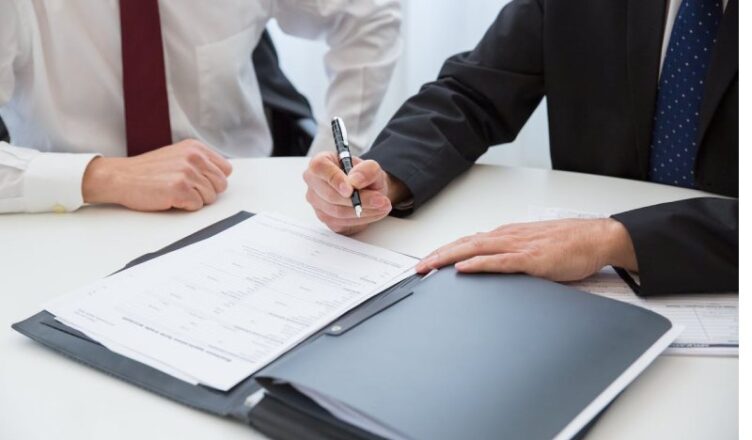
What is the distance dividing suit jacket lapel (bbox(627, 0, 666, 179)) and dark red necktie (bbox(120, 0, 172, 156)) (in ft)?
2.52

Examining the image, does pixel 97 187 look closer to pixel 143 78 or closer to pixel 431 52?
pixel 143 78

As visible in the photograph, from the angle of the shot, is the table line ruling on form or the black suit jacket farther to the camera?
the black suit jacket

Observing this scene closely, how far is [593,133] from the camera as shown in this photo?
1.30 metres

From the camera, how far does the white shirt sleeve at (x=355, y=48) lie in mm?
1601

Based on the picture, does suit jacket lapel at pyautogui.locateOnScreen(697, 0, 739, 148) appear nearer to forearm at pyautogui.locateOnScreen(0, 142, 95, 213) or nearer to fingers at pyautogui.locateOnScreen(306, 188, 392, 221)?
fingers at pyautogui.locateOnScreen(306, 188, 392, 221)

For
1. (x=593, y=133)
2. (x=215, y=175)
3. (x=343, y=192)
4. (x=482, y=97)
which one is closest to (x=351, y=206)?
(x=343, y=192)

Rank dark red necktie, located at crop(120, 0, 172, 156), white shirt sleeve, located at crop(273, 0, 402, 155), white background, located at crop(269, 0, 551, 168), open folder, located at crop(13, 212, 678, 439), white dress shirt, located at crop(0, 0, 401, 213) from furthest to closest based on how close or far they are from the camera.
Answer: white background, located at crop(269, 0, 551, 168) → white shirt sleeve, located at crop(273, 0, 402, 155) → dark red necktie, located at crop(120, 0, 172, 156) → white dress shirt, located at crop(0, 0, 401, 213) → open folder, located at crop(13, 212, 678, 439)

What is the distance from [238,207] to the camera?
1157 millimetres

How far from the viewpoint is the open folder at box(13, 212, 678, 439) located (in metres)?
0.63

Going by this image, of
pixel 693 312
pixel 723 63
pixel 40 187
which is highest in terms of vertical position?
pixel 723 63

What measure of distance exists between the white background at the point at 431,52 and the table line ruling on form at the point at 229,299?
3.73 ft

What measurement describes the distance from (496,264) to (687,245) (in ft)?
0.73

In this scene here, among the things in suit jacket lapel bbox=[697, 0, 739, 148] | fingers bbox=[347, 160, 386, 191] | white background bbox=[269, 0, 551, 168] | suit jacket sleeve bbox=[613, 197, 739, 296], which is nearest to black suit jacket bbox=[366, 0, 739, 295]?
suit jacket lapel bbox=[697, 0, 739, 148]

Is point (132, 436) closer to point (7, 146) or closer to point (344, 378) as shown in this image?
point (344, 378)
